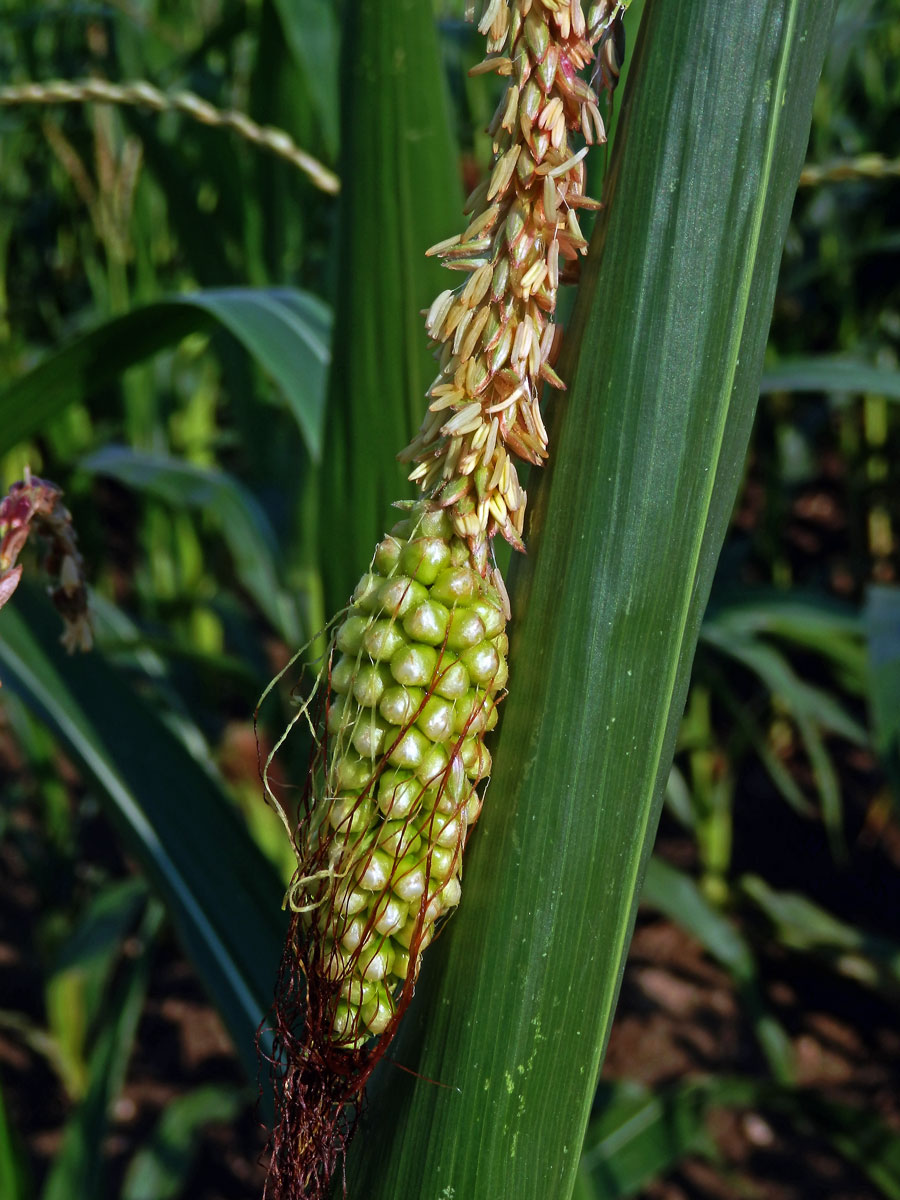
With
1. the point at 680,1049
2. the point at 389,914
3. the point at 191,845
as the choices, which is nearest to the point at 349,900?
the point at 389,914

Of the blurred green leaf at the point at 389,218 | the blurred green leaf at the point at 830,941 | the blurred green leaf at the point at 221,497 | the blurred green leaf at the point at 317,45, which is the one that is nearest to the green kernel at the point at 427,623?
the blurred green leaf at the point at 389,218

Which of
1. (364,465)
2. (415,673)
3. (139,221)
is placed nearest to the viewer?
(415,673)

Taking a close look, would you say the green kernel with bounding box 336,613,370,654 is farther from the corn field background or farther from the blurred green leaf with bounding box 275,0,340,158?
the blurred green leaf with bounding box 275,0,340,158

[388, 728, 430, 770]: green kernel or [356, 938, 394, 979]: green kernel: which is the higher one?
[388, 728, 430, 770]: green kernel

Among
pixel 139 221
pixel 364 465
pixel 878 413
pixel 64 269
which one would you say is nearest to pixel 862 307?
pixel 878 413

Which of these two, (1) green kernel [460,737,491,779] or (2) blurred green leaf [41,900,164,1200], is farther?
(2) blurred green leaf [41,900,164,1200]

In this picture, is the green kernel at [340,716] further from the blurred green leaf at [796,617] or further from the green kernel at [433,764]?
the blurred green leaf at [796,617]

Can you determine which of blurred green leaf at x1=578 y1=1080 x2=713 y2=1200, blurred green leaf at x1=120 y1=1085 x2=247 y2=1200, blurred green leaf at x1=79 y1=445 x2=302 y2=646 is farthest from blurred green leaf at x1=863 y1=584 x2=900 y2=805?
blurred green leaf at x1=120 y1=1085 x2=247 y2=1200

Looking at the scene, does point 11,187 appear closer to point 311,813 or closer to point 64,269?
point 64,269
